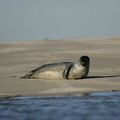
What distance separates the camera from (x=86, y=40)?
3192cm

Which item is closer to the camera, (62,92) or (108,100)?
(108,100)

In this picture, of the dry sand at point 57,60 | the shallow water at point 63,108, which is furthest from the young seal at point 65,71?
the shallow water at point 63,108

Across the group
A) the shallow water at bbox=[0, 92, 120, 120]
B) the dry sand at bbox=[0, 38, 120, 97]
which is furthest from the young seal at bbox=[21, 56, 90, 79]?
the shallow water at bbox=[0, 92, 120, 120]

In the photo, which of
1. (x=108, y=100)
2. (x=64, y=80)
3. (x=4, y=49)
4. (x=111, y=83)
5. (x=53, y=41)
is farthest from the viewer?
(x=53, y=41)

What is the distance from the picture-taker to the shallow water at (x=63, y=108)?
967 centimetres

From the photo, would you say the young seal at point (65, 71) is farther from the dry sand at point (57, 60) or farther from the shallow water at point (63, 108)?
the shallow water at point (63, 108)

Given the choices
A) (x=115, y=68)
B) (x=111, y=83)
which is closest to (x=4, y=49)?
(x=115, y=68)

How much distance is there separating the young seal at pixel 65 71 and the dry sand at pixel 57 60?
0.29 m

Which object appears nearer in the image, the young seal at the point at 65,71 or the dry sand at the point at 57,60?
the dry sand at the point at 57,60

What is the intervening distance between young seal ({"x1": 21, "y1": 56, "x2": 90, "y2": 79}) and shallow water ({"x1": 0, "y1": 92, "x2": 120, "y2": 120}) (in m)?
3.34

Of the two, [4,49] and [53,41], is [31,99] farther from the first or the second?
[53,41]

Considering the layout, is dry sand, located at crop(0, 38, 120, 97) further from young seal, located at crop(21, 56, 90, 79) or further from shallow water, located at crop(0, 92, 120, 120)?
shallow water, located at crop(0, 92, 120, 120)

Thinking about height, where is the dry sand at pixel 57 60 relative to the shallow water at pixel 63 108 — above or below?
above

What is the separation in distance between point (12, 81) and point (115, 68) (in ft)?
16.4
